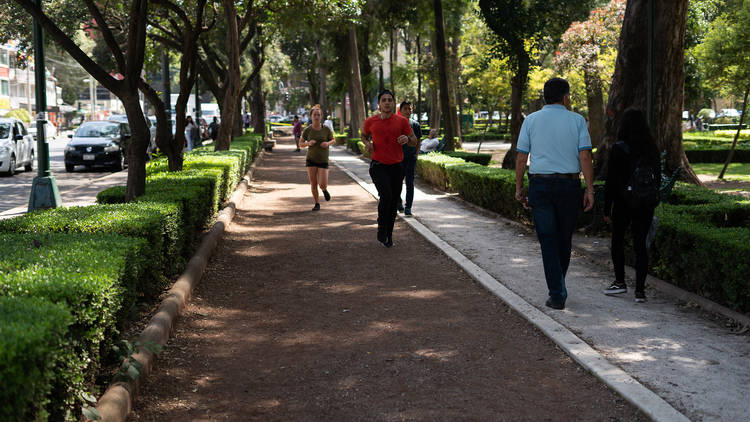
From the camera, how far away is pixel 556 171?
6.65m

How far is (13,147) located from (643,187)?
2106 cm

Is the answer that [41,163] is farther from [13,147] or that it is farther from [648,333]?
[13,147]

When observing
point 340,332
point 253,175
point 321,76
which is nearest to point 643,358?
point 340,332

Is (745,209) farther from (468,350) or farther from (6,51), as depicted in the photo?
(6,51)

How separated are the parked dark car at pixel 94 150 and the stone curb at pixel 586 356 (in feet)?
63.4

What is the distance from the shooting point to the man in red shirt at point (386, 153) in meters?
10.1

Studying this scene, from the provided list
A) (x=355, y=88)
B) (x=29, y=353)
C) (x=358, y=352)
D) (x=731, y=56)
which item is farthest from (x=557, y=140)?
(x=355, y=88)

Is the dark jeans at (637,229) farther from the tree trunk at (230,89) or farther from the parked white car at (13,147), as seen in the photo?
the parked white car at (13,147)

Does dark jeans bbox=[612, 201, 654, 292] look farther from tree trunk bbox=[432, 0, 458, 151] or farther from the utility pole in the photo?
tree trunk bbox=[432, 0, 458, 151]

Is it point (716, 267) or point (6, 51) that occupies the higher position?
point (6, 51)

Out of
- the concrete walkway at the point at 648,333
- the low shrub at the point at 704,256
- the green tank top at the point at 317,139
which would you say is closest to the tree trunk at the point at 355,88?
the green tank top at the point at 317,139

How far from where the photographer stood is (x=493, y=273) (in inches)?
333

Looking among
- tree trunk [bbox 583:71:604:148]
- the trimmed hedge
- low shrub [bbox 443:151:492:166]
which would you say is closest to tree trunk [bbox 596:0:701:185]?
low shrub [bbox 443:151:492:166]

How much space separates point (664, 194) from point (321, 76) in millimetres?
43129
